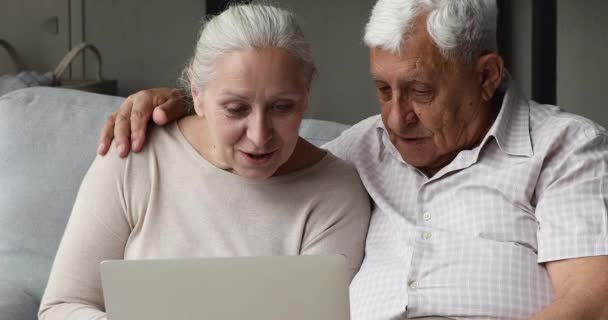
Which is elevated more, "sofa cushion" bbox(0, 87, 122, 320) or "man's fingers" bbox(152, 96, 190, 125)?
"man's fingers" bbox(152, 96, 190, 125)

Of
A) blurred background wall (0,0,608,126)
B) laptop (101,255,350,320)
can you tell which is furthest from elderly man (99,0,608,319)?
blurred background wall (0,0,608,126)

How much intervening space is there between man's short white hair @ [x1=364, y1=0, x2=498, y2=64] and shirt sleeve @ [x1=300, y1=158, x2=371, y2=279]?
30 centimetres

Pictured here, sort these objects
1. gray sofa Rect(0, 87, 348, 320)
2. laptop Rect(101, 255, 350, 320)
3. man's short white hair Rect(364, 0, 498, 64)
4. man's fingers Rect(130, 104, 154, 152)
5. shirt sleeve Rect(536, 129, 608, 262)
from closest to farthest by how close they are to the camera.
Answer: laptop Rect(101, 255, 350, 320) < shirt sleeve Rect(536, 129, 608, 262) < man's short white hair Rect(364, 0, 498, 64) < man's fingers Rect(130, 104, 154, 152) < gray sofa Rect(0, 87, 348, 320)

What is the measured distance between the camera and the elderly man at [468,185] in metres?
1.68

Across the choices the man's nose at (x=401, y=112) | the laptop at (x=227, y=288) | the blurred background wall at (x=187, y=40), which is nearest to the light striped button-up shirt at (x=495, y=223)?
the man's nose at (x=401, y=112)

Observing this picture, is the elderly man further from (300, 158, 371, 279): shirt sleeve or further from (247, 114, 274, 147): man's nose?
(247, 114, 274, 147): man's nose

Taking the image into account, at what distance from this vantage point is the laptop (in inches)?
50.9

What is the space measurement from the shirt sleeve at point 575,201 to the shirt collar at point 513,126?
62 mm

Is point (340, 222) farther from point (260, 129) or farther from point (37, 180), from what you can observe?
point (37, 180)

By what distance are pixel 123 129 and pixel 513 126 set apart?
2.51 feet

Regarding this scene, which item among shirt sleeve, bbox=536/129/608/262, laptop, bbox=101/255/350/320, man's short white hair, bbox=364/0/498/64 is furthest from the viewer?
man's short white hair, bbox=364/0/498/64

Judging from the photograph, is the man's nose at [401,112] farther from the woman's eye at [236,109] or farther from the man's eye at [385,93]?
the woman's eye at [236,109]

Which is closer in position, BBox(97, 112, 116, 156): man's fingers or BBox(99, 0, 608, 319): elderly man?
BBox(99, 0, 608, 319): elderly man

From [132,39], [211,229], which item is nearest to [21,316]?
[211,229]
